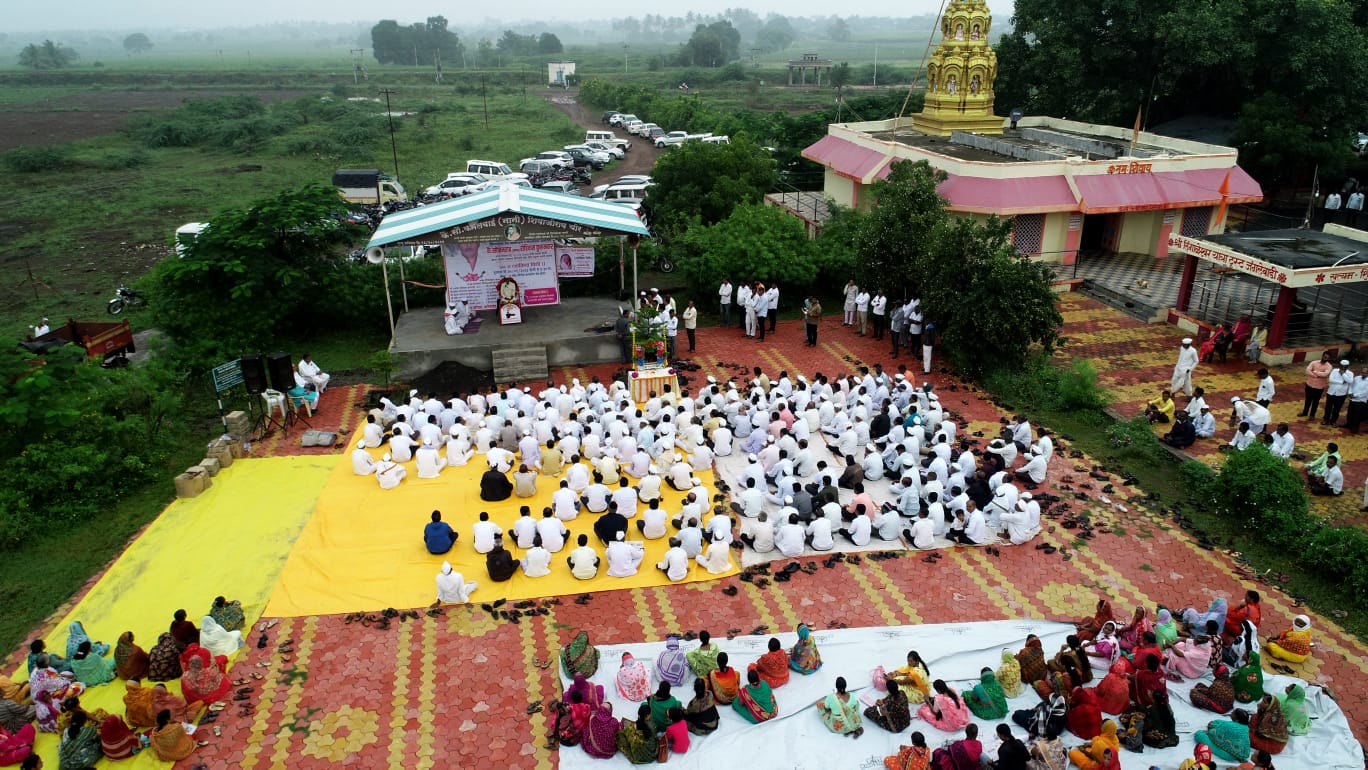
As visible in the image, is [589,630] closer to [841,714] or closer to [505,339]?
[841,714]

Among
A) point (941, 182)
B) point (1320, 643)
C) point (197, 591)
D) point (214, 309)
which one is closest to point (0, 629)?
point (197, 591)

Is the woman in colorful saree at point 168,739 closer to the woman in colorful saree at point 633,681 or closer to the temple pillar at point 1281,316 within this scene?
the woman in colorful saree at point 633,681

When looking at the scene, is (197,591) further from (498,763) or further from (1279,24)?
(1279,24)

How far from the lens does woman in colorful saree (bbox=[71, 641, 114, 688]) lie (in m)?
9.35

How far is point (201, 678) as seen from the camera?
919cm

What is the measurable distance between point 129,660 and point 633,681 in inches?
204

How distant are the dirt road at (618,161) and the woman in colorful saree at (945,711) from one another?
34896 mm

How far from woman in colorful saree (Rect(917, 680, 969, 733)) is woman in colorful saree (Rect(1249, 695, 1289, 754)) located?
2554 millimetres

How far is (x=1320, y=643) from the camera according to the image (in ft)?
33.2

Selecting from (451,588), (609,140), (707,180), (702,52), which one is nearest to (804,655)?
(451,588)

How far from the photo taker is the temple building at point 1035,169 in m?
23.2

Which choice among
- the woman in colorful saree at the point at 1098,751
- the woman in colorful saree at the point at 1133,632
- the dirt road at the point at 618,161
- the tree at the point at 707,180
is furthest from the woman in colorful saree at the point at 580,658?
the dirt road at the point at 618,161

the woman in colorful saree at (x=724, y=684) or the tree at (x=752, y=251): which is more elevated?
the tree at (x=752, y=251)

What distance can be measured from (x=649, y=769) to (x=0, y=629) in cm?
783
